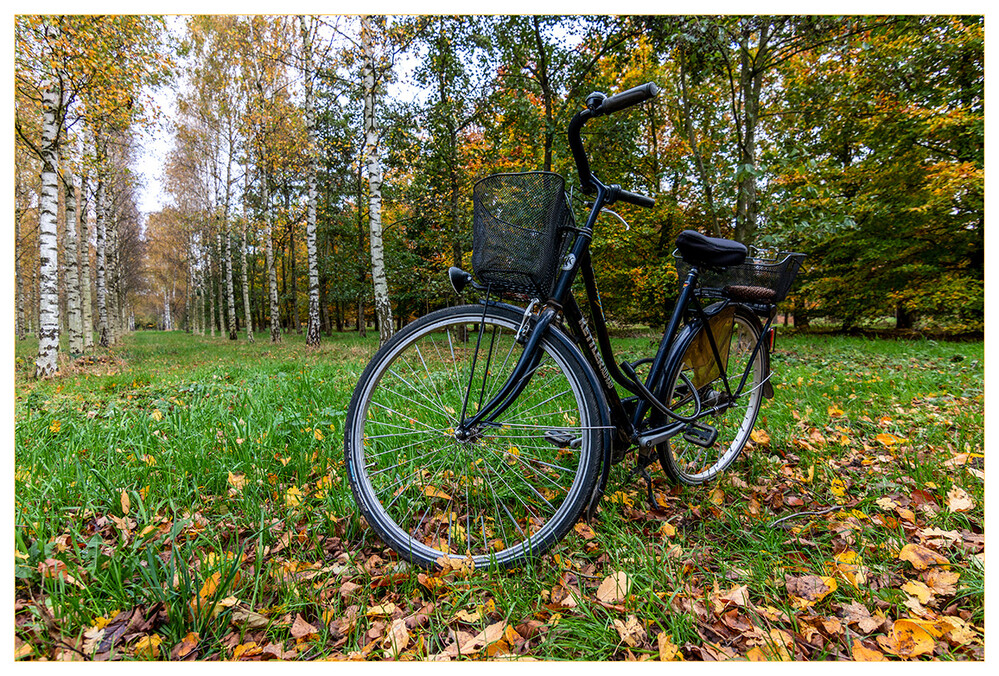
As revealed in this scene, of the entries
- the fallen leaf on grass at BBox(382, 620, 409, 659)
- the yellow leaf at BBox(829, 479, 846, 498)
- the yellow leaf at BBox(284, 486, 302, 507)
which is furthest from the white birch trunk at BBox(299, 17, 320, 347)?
the yellow leaf at BBox(829, 479, 846, 498)

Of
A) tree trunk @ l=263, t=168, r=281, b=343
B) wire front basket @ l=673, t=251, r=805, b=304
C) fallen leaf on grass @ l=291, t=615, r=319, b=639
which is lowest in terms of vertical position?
fallen leaf on grass @ l=291, t=615, r=319, b=639

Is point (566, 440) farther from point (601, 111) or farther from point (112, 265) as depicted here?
point (112, 265)

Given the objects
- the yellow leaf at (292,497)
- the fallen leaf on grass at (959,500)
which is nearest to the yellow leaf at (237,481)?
the yellow leaf at (292,497)

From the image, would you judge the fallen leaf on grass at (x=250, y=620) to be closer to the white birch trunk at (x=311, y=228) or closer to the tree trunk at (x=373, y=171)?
the tree trunk at (x=373, y=171)

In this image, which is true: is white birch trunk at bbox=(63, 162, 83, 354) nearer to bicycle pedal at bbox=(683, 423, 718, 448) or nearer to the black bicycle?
the black bicycle

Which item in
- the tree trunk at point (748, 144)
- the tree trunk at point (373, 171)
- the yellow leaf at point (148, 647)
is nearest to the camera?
the yellow leaf at point (148, 647)

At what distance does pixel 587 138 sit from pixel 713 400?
814cm

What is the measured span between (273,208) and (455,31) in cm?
951

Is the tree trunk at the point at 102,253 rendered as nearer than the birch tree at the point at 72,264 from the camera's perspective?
No

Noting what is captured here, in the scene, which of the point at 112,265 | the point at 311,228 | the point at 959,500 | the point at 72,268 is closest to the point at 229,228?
the point at 112,265

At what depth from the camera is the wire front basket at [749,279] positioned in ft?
6.75

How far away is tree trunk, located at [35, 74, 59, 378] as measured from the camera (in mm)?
5465

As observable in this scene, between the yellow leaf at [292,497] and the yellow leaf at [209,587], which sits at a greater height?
the yellow leaf at [292,497]
